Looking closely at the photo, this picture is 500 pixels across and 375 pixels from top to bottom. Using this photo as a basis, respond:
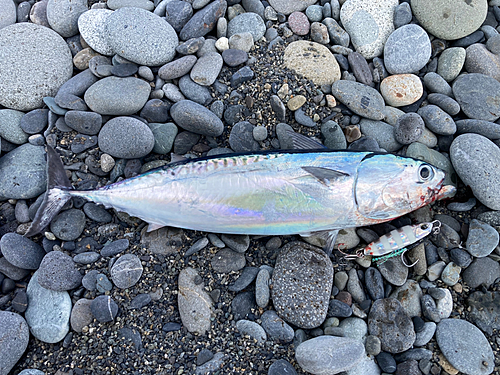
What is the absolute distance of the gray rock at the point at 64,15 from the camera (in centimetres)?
365

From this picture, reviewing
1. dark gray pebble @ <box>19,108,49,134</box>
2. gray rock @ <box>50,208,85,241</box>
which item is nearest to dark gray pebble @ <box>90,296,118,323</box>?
gray rock @ <box>50,208,85,241</box>

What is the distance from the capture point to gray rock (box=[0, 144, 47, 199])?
3.22m

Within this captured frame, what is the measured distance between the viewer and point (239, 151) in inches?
132

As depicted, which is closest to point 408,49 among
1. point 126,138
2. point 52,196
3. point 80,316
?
point 126,138

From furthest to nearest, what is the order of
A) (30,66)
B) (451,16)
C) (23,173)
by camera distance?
(451,16)
(30,66)
(23,173)

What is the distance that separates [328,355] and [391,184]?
5.04 feet

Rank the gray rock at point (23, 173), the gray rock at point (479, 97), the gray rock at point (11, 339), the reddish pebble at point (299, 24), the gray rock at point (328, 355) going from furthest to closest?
the reddish pebble at point (299, 24) → the gray rock at point (479, 97) → the gray rock at point (23, 173) → the gray rock at point (11, 339) → the gray rock at point (328, 355)

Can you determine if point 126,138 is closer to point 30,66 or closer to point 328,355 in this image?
point 30,66

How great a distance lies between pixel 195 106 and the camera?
10.6ft

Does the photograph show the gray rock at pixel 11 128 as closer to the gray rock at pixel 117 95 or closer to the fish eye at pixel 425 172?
the gray rock at pixel 117 95

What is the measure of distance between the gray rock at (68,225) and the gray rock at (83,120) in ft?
2.75

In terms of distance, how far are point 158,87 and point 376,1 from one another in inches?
103

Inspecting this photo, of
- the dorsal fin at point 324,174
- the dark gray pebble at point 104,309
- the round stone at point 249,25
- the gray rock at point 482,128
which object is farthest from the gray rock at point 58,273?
the gray rock at point 482,128

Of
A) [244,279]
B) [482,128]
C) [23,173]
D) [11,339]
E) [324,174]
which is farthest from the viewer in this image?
[482,128]
